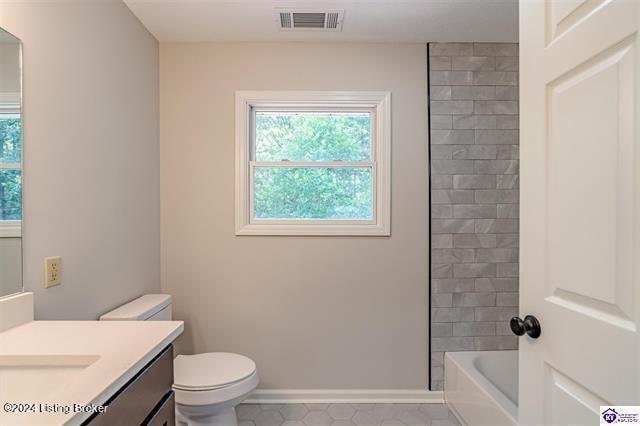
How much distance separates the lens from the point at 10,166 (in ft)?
3.77

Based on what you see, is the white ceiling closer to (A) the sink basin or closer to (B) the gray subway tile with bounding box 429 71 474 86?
Result: (B) the gray subway tile with bounding box 429 71 474 86

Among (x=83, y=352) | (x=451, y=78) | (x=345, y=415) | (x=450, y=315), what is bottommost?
(x=345, y=415)

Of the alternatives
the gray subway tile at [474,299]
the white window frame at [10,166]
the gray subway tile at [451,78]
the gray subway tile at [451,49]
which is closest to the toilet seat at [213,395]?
the white window frame at [10,166]

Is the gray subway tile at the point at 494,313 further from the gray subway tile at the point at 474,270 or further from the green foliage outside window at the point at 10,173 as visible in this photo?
the green foliage outside window at the point at 10,173

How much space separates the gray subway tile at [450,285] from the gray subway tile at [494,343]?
0.35 m

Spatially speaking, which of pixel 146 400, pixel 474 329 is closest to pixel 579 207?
pixel 146 400

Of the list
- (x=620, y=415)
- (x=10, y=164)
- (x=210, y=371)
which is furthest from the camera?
(x=210, y=371)

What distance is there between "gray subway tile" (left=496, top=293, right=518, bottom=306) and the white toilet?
1.67 metres

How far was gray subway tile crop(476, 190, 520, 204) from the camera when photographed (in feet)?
7.54

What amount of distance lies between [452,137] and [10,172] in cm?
228

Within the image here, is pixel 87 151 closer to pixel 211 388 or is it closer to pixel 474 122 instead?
pixel 211 388

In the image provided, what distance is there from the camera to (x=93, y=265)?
1596 millimetres

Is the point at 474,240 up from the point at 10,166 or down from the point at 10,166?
down

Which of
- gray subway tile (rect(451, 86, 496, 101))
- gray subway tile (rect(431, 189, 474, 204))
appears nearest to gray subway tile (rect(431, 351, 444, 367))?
gray subway tile (rect(431, 189, 474, 204))
